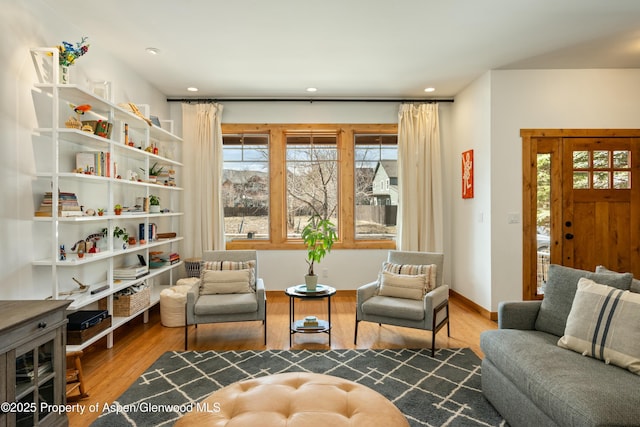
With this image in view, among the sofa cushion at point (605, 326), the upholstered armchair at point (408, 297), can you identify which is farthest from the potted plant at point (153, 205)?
the sofa cushion at point (605, 326)

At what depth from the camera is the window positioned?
5.36 metres

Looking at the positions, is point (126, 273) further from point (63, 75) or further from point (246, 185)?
point (246, 185)

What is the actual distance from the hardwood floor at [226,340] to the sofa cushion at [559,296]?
988mm

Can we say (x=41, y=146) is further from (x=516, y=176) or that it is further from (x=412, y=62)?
(x=516, y=176)

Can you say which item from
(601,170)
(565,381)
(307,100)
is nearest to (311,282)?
(565,381)

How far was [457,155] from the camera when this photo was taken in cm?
520

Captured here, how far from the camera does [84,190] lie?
131 inches

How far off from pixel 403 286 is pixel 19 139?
339 cm

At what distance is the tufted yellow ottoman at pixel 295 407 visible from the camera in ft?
5.02

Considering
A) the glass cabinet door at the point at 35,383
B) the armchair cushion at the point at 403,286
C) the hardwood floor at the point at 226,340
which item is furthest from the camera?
the armchair cushion at the point at 403,286

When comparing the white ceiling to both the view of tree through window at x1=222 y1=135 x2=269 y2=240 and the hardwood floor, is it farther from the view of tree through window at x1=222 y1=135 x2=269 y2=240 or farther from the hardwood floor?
the hardwood floor

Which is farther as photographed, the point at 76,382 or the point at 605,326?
the point at 76,382

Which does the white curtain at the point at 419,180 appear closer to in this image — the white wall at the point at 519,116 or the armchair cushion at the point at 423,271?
the white wall at the point at 519,116

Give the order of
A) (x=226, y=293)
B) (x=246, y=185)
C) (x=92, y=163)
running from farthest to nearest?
(x=246, y=185) → (x=226, y=293) → (x=92, y=163)
